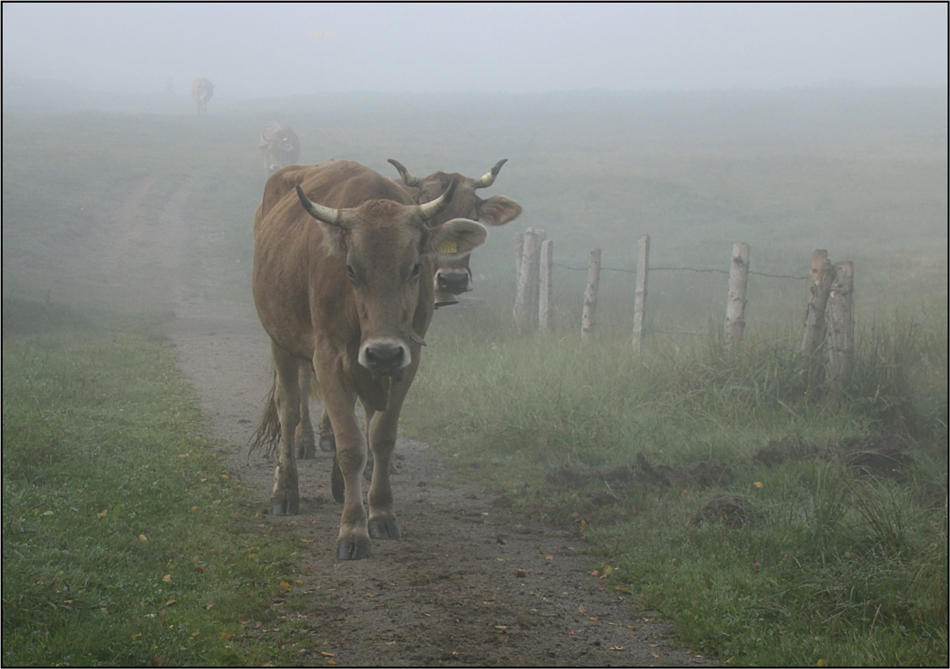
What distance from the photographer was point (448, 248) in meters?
5.77

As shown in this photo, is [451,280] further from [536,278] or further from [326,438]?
[536,278]

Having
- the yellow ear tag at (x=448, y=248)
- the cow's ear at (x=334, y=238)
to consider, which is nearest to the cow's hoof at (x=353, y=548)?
the cow's ear at (x=334, y=238)

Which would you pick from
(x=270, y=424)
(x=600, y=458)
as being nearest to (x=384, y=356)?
(x=270, y=424)

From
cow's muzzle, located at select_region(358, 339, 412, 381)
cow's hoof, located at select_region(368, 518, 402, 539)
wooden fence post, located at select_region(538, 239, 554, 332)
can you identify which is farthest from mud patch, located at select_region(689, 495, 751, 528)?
wooden fence post, located at select_region(538, 239, 554, 332)

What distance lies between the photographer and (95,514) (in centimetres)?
541

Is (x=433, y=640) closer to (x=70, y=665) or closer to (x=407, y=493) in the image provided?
(x=70, y=665)

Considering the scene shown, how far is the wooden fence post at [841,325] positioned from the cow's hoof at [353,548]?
5520 mm

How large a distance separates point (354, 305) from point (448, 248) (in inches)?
31.3

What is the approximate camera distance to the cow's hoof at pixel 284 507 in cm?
618

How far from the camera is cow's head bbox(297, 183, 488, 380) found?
500 centimetres

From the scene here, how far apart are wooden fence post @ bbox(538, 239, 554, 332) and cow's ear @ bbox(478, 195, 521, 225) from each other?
4.41 m

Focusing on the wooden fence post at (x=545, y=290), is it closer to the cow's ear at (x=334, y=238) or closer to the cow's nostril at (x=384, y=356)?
the cow's ear at (x=334, y=238)

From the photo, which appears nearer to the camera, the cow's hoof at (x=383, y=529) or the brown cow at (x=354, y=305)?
the brown cow at (x=354, y=305)

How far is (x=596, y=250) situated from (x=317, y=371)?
706 centimetres
